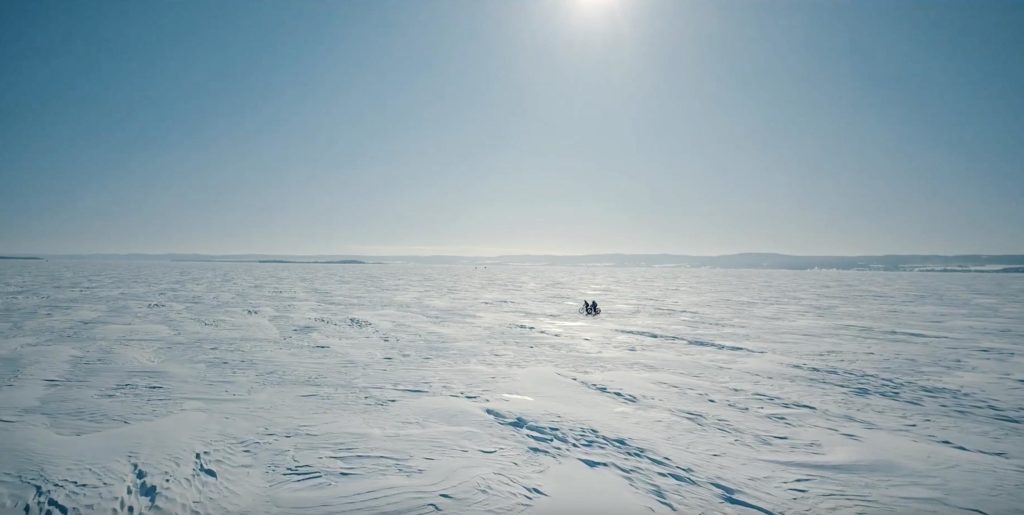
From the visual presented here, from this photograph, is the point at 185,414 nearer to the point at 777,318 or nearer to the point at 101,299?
the point at 777,318

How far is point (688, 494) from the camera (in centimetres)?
386

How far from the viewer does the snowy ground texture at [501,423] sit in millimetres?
3803

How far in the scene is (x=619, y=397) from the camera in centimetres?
645

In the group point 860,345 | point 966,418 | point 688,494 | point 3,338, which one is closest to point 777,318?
point 860,345

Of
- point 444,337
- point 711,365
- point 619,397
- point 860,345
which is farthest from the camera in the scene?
point 444,337

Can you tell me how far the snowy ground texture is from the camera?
12.5ft

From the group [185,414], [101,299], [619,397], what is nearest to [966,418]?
[619,397]

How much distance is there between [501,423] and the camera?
5.44 m

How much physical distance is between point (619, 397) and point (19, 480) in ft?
20.6

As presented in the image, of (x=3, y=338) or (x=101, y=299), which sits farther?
(x=101, y=299)

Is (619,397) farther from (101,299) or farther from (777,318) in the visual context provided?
(101,299)

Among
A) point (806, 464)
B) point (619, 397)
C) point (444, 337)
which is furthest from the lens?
point (444, 337)

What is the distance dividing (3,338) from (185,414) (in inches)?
315

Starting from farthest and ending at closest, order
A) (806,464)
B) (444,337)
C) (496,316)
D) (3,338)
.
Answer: (496,316) → (444,337) → (3,338) → (806,464)
